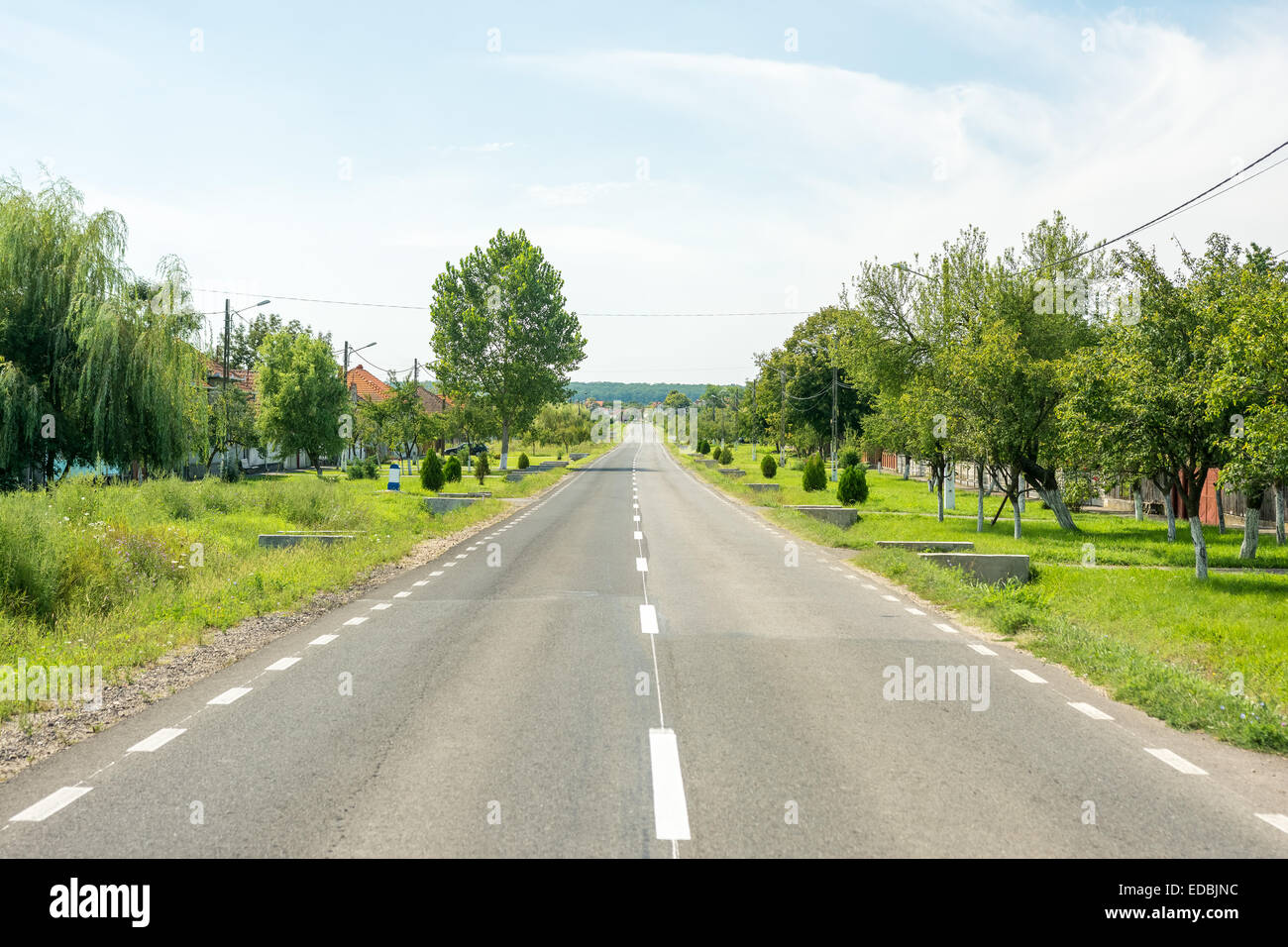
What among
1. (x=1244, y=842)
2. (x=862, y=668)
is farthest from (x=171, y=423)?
(x=1244, y=842)

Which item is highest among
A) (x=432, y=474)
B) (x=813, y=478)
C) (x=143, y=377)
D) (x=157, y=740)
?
(x=143, y=377)

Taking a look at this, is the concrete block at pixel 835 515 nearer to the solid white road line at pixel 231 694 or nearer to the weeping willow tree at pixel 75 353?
the weeping willow tree at pixel 75 353

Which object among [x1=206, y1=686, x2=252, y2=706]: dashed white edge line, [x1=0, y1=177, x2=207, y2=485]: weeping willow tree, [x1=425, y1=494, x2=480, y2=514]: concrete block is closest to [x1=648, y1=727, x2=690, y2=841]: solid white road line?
[x1=206, y1=686, x2=252, y2=706]: dashed white edge line

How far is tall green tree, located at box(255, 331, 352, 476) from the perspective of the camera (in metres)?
48.9

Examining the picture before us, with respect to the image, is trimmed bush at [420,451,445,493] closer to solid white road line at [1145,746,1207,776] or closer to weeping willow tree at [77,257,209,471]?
weeping willow tree at [77,257,209,471]

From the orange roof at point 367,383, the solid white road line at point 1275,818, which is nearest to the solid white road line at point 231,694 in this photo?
the solid white road line at point 1275,818

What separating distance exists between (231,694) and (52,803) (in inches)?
103

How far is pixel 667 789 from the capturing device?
5.31m

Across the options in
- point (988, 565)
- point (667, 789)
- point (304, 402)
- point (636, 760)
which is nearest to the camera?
point (667, 789)

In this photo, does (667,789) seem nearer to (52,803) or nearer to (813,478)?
(52,803)

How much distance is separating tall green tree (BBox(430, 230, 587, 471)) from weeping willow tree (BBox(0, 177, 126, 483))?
145 ft

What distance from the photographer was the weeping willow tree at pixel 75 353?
2270 cm

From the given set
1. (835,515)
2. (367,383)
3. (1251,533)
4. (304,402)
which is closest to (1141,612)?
(1251,533)
